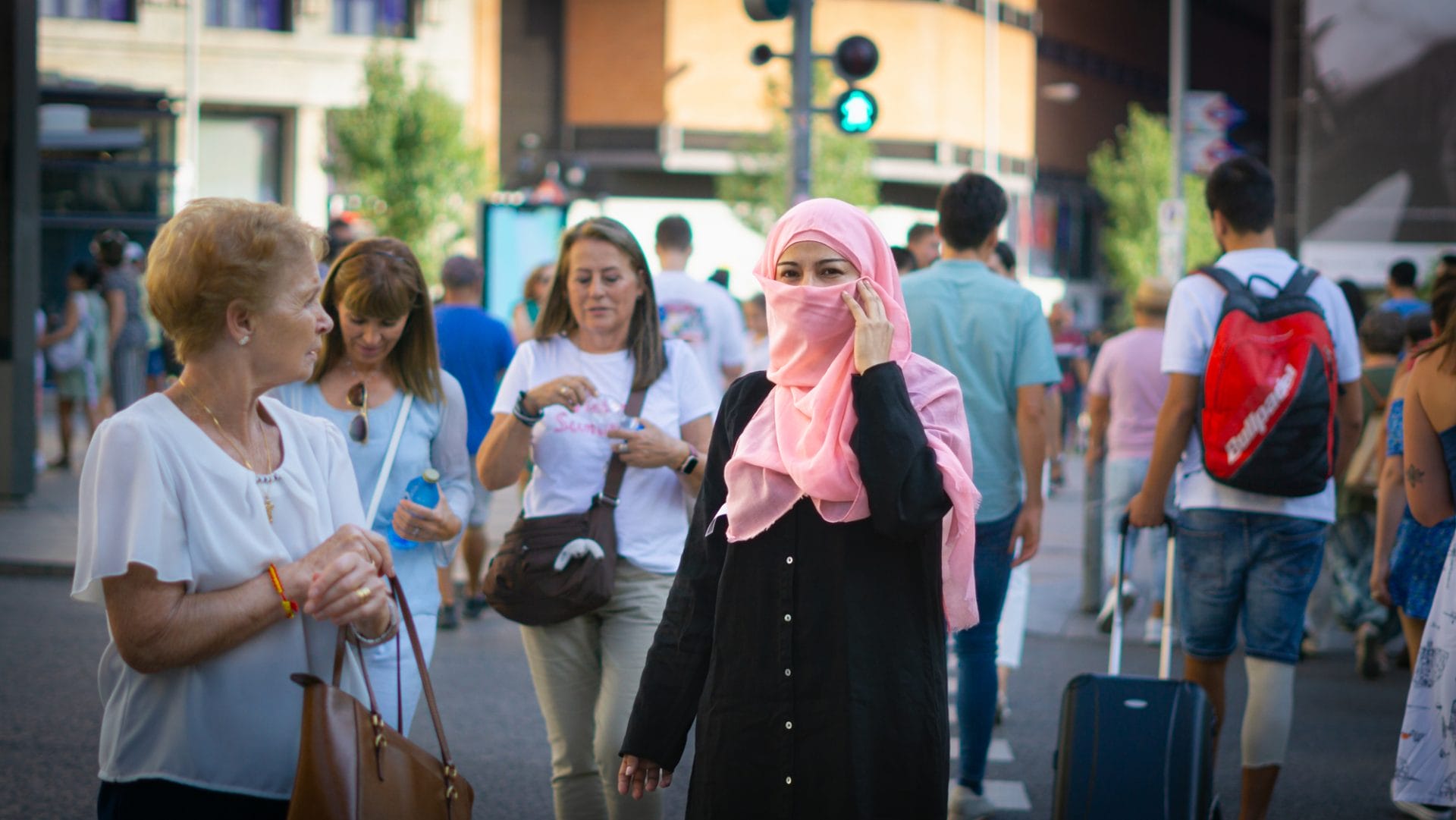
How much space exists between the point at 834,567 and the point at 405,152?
32.4 meters

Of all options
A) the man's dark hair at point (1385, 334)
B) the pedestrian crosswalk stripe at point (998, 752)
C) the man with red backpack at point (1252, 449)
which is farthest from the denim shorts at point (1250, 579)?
the man's dark hair at point (1385, 334)

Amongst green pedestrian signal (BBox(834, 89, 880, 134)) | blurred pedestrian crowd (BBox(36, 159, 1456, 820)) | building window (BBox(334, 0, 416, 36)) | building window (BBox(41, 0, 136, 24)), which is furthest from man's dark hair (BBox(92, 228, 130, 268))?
building window (BBox(334, 0, 416, 36))

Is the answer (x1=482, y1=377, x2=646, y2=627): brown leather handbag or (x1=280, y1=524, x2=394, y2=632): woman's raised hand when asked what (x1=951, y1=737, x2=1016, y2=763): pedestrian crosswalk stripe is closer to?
(x1=482, y1=377, x2=646, y2=627): brown leather handbag

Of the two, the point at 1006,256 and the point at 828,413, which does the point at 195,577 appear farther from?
the point at 1006,256

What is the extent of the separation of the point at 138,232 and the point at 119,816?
29.9 metres

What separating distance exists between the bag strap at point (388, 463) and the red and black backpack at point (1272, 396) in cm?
258

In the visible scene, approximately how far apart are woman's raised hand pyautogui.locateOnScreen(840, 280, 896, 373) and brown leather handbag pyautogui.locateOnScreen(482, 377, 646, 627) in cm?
157

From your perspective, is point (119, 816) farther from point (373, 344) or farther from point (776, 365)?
point (373, 344)

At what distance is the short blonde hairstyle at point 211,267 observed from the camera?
271cm

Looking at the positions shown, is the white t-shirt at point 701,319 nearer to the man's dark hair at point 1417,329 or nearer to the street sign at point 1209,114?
the man's dark hair at point 1417,329

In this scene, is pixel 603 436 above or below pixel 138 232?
below

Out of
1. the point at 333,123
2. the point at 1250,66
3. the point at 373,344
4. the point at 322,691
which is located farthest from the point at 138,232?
the point at 1250,66

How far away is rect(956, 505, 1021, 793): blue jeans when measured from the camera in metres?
5.43

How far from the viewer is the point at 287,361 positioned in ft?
9.21
